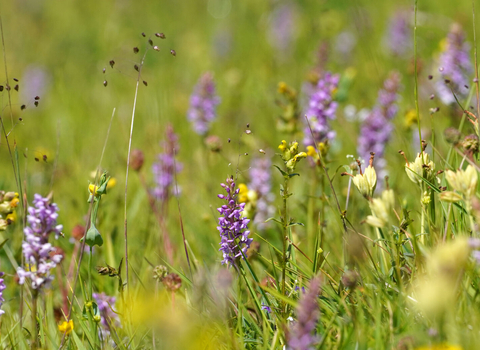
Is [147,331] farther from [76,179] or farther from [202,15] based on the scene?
[202,15]

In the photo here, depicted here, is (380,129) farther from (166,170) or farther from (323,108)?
(166,170)

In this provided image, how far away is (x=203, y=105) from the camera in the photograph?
330 cm

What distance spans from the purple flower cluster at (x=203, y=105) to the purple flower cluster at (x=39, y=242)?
2.09m

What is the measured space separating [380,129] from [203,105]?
1171 millimetres

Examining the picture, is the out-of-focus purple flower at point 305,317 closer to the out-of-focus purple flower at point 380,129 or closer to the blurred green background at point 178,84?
the blurred green background at point 178,84

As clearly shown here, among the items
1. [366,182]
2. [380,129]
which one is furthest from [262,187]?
[366,182]

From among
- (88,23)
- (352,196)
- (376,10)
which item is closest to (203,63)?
(376,10)

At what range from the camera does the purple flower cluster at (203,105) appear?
3.28 metres

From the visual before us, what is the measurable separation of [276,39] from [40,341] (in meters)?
5.33

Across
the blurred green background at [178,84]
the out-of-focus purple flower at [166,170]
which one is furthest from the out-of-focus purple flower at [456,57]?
the out-of-focus purple flower at [166,170]

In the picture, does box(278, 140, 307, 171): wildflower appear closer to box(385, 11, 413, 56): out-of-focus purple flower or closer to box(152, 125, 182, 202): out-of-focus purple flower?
box(152, 125, 182, 202): out-of-focus purple flower

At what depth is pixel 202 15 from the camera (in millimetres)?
8523

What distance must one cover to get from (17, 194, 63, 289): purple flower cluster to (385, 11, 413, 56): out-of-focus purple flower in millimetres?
4275

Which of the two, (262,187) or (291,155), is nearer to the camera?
(291,155)
